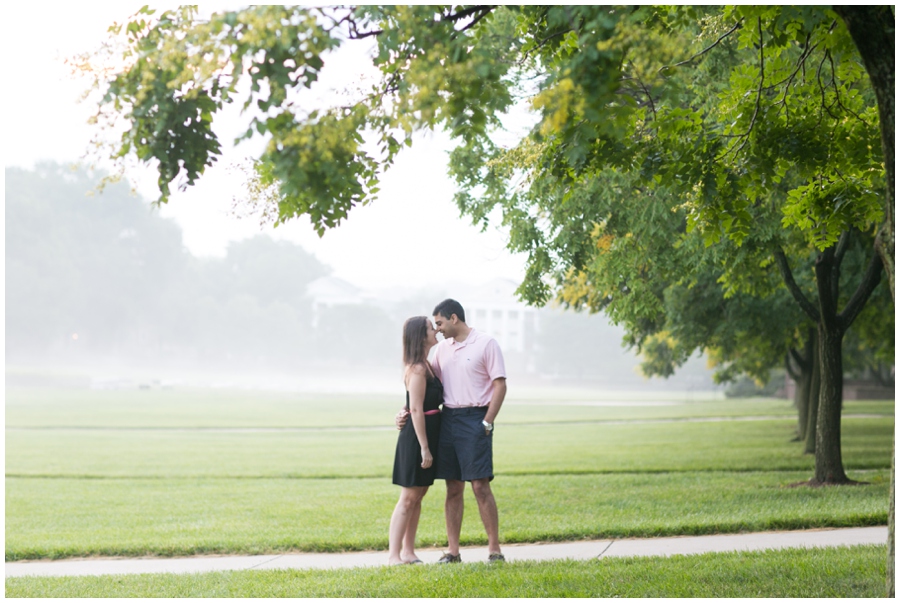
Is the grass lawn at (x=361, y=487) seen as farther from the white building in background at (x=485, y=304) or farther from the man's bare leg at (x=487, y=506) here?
the white building in background at (x=485, y=304)

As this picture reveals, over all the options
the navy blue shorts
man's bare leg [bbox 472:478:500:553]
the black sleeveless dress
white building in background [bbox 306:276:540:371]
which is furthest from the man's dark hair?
white building in background [bbox 306:276:540:371]

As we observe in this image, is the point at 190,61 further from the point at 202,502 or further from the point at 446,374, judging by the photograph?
the point at 202,502

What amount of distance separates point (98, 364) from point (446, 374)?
380 ft

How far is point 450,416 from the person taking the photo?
656 cm

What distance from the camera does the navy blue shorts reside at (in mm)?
6391

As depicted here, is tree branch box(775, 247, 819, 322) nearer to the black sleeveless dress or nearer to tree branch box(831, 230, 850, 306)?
tree branch box(831, 230, 850, 306)

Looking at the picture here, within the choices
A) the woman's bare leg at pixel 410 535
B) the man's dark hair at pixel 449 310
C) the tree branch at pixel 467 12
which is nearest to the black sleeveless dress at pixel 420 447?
the woman's bare leg at pixel 410 535

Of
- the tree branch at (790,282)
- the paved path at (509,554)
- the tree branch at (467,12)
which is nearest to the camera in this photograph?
the tree branch at (467,12)

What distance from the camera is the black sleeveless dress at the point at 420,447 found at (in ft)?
21.4

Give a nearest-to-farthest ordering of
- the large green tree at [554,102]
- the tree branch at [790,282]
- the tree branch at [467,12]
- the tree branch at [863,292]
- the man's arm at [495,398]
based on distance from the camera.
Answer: the large green tree at [554,102] < the tree branch at [467,12] < the man's arm at [495,398] < the tree branch at [863,292] < the tree branch at [790,282]

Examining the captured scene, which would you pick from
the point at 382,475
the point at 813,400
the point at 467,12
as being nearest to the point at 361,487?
the point at 382,475

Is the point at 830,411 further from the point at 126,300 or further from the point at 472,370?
the point at 126,300

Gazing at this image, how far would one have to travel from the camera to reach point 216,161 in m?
4.96

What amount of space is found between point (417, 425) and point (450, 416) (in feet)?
0.86
